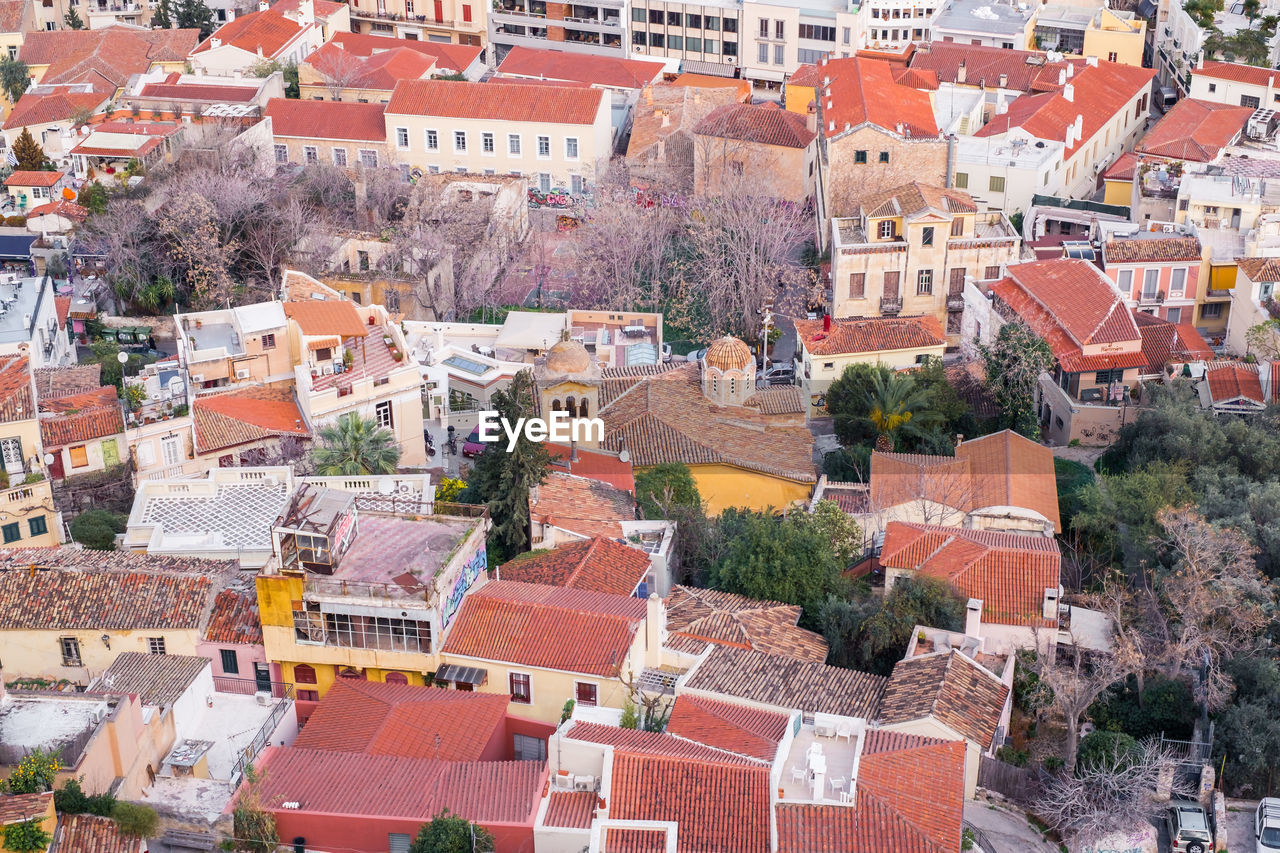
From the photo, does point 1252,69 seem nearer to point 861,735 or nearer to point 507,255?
point 507,255

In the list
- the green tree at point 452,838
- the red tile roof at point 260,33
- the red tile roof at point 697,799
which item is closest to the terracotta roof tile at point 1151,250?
the red tile roof at point 697,799

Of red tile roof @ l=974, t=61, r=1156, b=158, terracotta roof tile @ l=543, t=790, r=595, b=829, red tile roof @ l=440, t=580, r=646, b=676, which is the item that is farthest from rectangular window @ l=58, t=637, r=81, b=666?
red tile roof @ l=974, t=61, r=1156, b=158

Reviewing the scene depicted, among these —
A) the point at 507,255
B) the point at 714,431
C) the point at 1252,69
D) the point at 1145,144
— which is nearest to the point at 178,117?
the point at 507,255

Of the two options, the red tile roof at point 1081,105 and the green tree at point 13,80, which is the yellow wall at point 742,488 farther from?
the green tree at point 13,80

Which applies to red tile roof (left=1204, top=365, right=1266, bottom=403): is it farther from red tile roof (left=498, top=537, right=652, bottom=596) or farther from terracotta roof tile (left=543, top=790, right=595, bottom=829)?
terracotta roof tile (left=543, top=790, right=595, bottom=829)

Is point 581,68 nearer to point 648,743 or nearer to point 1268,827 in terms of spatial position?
→ point 648,743
